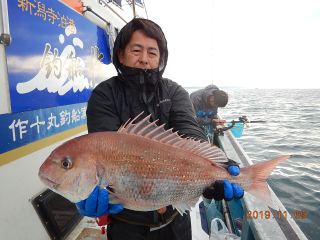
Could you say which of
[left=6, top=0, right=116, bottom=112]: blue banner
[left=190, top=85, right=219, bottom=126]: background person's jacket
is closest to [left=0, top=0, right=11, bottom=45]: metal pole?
[left=6, top=0, right=116, bottom=112]: blue banner

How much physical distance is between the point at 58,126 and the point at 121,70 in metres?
1.44

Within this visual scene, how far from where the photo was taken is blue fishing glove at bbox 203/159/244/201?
1696 millimetres

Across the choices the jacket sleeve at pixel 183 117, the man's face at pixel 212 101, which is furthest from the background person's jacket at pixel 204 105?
the jacket sleeve at pixel 183 117

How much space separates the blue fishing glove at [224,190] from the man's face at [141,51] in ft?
5.04

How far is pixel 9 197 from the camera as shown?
79.2 inches

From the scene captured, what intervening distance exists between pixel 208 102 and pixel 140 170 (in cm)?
672

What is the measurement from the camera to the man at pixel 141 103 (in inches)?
74.1

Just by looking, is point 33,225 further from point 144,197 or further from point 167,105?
point 167,105

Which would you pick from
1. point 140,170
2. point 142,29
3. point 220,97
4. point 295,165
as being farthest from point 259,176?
point 295,165

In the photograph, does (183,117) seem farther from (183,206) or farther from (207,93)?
(207,93)

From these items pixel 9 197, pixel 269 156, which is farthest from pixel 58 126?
pixel 269 156

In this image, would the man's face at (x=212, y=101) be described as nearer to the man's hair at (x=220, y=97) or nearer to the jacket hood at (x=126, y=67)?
the man's hair at (x=220, y=97)

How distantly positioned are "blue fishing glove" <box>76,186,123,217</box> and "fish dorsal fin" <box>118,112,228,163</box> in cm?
A: 53

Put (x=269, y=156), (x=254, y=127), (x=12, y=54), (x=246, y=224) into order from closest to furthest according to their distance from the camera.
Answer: (x=12, y=54) < (x=246, y=224) < (x=269, y=156) < (x=254, y=127)
